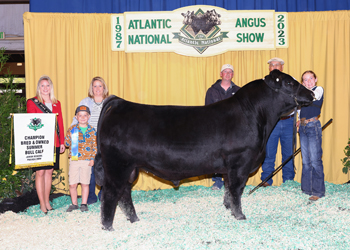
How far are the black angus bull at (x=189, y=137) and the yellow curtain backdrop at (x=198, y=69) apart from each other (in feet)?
6.46

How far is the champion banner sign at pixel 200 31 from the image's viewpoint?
482cm

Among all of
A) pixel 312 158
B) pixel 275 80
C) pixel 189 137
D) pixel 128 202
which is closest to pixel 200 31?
pixel 275 80

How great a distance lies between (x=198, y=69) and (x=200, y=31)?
0.58 m

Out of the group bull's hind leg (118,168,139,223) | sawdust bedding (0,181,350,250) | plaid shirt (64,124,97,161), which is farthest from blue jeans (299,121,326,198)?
plaid shirt (64,124,97,161)

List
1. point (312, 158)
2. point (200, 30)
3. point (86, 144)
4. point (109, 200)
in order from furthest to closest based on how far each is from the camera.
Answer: point (200, 30), point (312, 158), point (86, 144), point (109, 200)

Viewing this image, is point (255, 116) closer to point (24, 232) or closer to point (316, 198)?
point (316, 198)

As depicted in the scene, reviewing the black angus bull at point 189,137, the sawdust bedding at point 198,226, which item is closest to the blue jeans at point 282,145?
the sawdust bedding at point 198,226

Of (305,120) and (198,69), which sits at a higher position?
(198,69)

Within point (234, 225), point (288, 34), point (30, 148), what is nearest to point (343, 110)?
point (288, 34)

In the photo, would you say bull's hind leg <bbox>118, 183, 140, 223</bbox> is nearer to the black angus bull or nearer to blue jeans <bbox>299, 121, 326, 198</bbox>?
the black angus bull

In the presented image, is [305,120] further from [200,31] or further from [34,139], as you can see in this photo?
[34,139]

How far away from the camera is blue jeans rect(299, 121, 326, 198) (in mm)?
3795

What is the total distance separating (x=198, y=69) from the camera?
4.94m

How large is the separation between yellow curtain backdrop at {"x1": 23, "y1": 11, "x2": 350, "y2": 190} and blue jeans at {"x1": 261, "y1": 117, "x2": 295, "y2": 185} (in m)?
0.30
